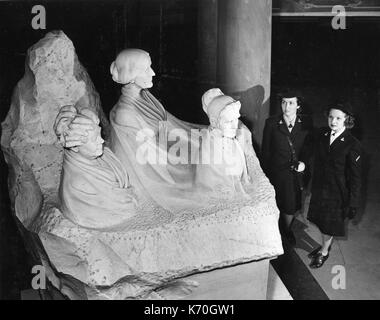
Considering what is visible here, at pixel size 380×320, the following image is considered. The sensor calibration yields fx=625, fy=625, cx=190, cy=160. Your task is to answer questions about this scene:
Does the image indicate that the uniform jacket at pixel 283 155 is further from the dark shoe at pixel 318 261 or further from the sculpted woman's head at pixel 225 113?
the sculpted woman's head at pixel 225 113

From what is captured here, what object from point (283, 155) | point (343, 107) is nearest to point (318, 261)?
point (283, 155)

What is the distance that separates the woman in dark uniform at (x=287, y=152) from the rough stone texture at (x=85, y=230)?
1.82ft

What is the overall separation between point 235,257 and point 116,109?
4.14 feet

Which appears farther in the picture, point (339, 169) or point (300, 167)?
point (300, 167)

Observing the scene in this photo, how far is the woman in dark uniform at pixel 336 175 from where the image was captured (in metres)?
4.50

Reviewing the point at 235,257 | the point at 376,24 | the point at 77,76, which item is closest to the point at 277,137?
the point at 235,257

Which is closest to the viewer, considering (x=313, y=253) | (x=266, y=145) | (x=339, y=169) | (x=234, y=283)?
(x=234, y=283)

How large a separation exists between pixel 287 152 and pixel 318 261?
883mm

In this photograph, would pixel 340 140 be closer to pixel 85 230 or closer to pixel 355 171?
pixel 355 171

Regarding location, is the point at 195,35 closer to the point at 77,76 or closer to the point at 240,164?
the point at 77,76

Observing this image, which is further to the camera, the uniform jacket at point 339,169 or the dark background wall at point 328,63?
the dark background wall at point 328,63

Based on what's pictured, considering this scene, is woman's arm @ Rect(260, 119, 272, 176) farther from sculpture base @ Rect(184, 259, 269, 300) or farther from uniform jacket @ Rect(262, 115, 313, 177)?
sculpture base @ Rect(184, 259, 269, 300)

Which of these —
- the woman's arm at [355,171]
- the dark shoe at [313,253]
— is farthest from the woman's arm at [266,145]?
the dark shoe at [313,253]

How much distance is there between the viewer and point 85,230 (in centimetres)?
361
